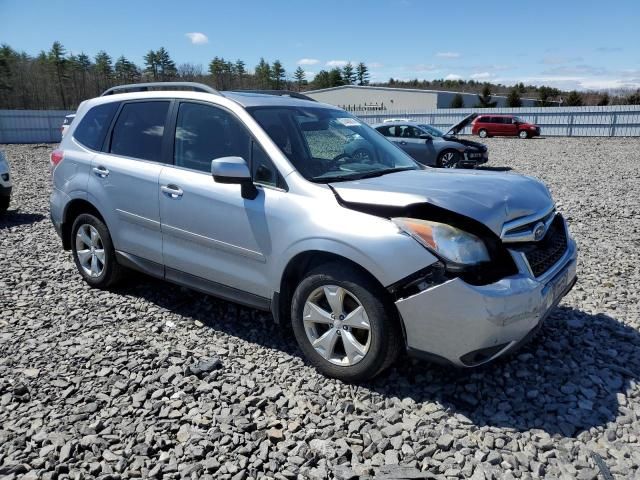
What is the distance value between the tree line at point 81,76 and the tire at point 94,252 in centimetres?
4479

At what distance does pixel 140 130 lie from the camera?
447cm

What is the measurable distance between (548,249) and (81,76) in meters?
93.5

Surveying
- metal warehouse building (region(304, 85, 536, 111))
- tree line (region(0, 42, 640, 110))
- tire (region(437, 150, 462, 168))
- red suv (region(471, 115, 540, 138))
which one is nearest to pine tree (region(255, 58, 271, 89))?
tree line (region(0, 42, 640, 110))

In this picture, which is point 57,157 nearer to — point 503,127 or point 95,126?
point 95,126

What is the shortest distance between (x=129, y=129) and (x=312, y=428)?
3144 mm

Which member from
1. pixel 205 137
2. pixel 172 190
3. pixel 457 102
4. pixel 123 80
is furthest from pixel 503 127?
pixel 123 80

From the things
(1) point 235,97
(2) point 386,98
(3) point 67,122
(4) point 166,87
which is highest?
(2) point 386,98

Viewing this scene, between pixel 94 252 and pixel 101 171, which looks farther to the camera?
pixel 94 252

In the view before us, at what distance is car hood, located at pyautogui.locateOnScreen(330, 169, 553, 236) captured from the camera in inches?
116

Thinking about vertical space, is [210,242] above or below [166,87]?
below

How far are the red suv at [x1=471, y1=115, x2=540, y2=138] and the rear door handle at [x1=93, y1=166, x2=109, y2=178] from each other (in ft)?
104

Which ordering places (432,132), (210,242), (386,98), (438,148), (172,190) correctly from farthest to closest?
(386,98) → (432,132) → (438,148) → (172,190) → (210,242)

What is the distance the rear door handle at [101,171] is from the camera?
456 cm

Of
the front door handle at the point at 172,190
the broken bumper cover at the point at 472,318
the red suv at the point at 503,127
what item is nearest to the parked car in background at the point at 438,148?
the front door handle at the point at 172,190
